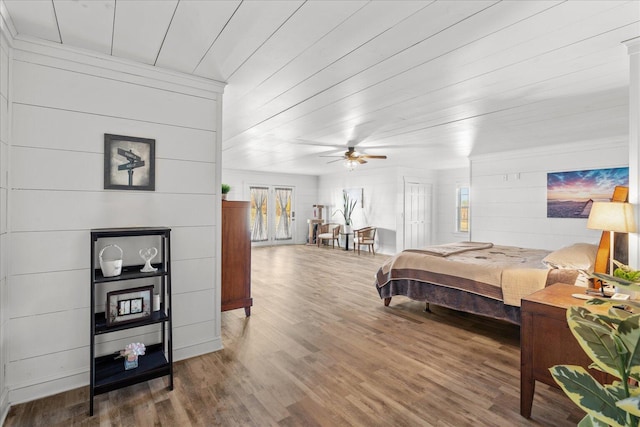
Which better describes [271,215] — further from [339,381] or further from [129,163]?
[339,381]

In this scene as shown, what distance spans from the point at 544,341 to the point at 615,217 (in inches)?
37.2

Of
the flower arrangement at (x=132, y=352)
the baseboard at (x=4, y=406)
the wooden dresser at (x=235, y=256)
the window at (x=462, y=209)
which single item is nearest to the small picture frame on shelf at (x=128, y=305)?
the flower arrangement at (x=132, y=352)

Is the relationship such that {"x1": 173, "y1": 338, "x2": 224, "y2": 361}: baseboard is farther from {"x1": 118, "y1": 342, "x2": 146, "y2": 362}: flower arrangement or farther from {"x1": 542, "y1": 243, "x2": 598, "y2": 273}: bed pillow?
{"x1": 542, "y1": 243, "x2": 598, "y2": 273}: bed pillow

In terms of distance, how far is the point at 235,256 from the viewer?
3525 millimetres

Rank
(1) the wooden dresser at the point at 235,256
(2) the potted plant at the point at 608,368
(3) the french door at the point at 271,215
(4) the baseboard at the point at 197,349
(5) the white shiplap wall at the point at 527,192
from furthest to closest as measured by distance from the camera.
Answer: (3) the french door at the point at 271,215 → (5) the white shiplap wall at the point at 527,192 → (1) the wooden dresser at the point at 235,256 → (4) the baseboard at the point at 197,349 → (2) the potted plant at the point at 608,368

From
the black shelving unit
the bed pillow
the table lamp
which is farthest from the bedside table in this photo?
the black shelving unit

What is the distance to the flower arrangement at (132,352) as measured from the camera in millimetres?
2234

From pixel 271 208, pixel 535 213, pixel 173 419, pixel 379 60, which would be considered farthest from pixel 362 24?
pixel 271 208

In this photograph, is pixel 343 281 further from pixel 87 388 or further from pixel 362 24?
pixel 362 24

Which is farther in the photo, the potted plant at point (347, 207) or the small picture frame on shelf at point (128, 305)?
the potted plant at point (347, 207)

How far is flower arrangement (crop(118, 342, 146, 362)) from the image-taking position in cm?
223

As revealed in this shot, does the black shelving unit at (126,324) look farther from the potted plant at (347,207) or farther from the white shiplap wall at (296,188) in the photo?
the potted plant at (347,207)

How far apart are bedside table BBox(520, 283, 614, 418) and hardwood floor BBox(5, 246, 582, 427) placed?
0.81ft

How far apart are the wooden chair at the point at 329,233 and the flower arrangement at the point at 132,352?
287 inches
